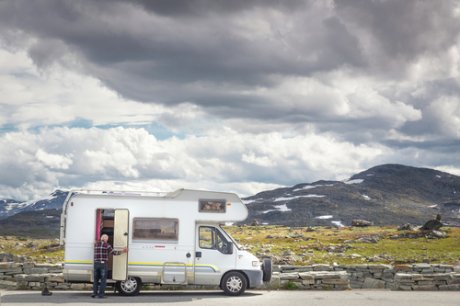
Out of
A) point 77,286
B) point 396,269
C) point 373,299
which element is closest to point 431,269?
point 396,269

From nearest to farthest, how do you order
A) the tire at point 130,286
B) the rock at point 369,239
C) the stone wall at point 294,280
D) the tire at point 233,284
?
the tire at point 130,286
the tire at point 233,284
the stone wall at point 294,280
the rock at point 369,239

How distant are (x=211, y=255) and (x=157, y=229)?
2146mm

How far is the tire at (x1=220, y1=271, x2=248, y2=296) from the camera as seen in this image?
2330 cm

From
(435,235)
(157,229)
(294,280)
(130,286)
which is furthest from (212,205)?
(435,235)

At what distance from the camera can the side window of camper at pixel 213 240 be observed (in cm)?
2352

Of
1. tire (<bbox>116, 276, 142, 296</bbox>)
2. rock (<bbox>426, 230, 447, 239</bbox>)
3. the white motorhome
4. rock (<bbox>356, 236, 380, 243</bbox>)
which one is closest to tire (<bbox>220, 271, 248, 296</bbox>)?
the white motorhome

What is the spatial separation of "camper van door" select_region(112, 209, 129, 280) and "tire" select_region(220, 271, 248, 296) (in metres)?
3.51

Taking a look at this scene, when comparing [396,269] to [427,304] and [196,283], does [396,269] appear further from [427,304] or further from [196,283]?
[196,283]

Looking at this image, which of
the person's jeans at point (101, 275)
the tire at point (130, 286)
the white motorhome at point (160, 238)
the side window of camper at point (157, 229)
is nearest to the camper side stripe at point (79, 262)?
the white motorhome at point (160, 238)

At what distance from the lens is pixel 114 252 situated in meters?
22.6

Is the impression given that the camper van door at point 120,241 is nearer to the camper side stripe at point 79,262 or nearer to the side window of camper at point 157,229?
the side window of camper at point 157,229

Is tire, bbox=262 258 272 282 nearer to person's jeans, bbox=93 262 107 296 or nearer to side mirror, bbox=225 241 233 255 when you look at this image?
side mirror, bbox=225 241 233 255

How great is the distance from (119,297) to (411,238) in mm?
71888

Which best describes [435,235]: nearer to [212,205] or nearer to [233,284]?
[233,284]
